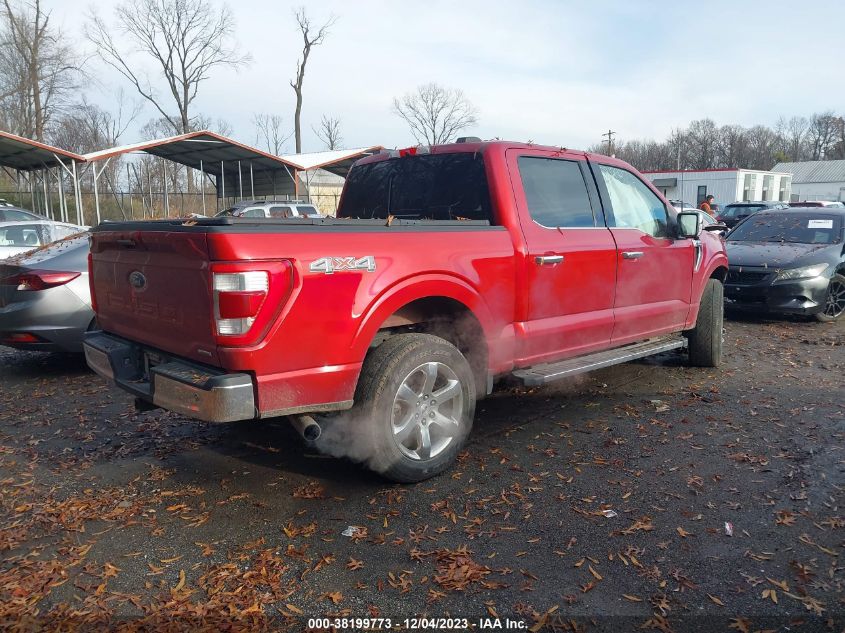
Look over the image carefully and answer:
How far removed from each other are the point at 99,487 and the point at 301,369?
1685 millimetres

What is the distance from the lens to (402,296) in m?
3.73

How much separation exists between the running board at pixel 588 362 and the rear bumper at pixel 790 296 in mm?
4043

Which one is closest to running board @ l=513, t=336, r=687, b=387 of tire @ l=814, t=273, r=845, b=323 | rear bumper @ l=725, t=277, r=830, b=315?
rear bumper @ l=725, t=277, r=830, b=315

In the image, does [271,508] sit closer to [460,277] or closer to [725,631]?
[460,277]

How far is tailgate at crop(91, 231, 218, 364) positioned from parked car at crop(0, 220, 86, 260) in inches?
258

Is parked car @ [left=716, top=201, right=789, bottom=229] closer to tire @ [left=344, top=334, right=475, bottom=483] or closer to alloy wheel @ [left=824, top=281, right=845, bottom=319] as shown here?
alloy wheel @ [left=824, top=281, right=845, bottom=319]

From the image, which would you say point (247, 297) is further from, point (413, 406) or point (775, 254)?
point (775, 254)

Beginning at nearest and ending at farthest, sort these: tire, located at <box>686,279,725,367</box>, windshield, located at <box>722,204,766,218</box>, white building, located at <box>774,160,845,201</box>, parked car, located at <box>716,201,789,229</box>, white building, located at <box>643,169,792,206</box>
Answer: tire, located at <box>686,279,725,367</box>, parked car, located at <box>716,201,789,229</box>, windshield, located at <box>722,204,766,218</box>, white building, located at <box>643,169,792,206</box>, white building, located at <box>774,160,845,201</box>

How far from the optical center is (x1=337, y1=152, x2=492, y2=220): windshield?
4.58 m

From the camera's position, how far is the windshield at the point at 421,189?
458 centimetres

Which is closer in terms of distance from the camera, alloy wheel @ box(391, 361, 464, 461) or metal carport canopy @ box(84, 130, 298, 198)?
alloy wheel @ box(391, 361, 464, 461)

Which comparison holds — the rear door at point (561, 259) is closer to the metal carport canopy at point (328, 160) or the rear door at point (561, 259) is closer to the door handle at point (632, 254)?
the door handle at point (632, 254)

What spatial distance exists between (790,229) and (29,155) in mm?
25445

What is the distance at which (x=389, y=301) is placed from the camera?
3.65 m
